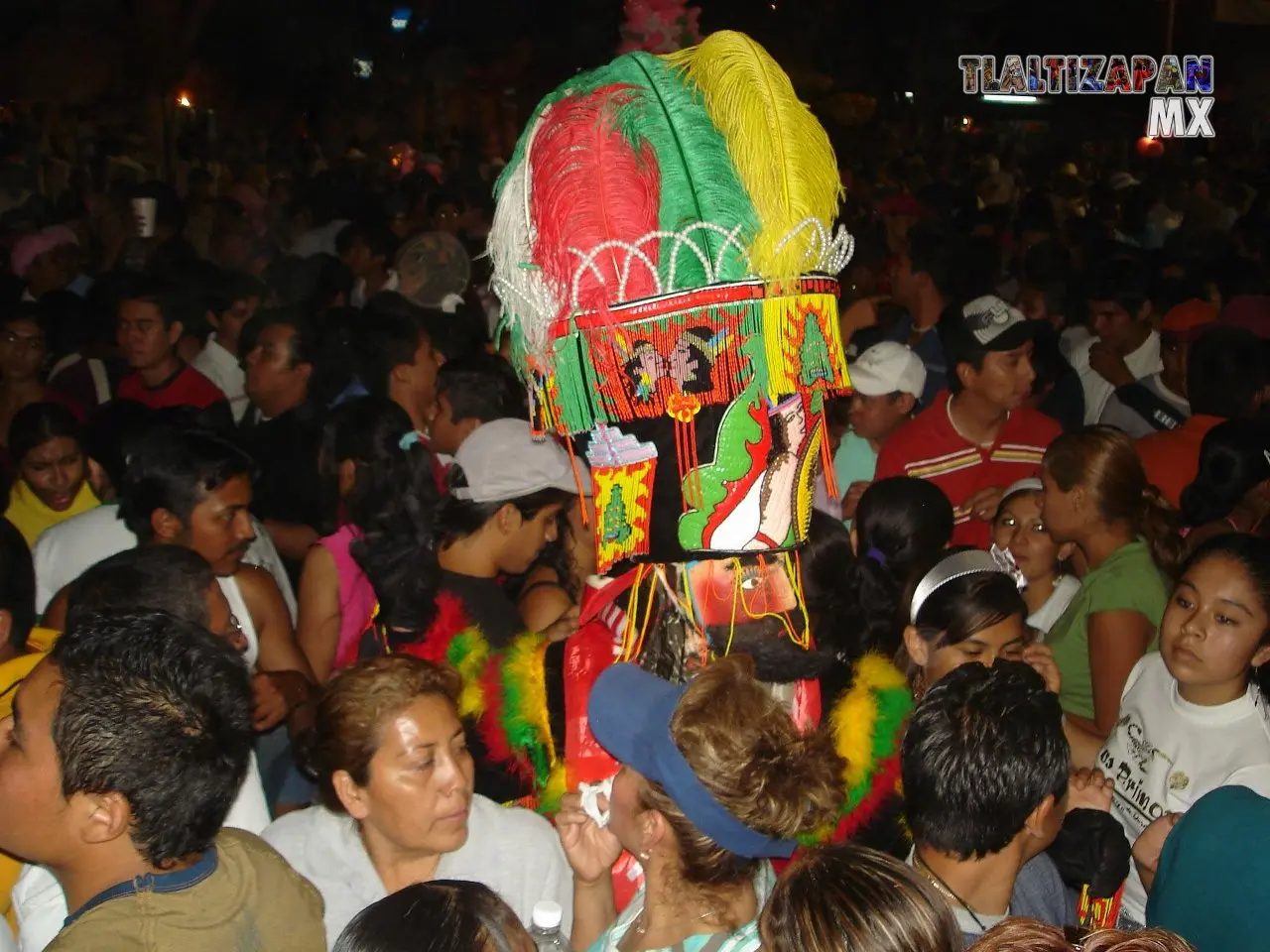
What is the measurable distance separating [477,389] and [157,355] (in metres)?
1.54

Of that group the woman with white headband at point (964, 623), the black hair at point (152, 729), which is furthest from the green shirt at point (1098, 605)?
the black hair at point (152, 729)

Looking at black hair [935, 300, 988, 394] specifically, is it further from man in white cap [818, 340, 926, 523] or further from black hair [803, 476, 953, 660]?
black hair [803, 476, 953, 660]

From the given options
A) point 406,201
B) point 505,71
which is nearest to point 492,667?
point 406,201

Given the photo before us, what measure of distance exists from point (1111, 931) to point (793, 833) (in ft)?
2.11

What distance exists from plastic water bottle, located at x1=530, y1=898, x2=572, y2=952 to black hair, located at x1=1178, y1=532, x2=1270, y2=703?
167cm

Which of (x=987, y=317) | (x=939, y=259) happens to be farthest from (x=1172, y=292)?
(x=987, y=317)

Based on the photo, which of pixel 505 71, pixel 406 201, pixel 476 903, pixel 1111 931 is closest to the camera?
pixel 1111 931

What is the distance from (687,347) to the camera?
2465 millimetres

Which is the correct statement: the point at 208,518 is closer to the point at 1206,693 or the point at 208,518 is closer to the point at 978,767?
the point at 978,767

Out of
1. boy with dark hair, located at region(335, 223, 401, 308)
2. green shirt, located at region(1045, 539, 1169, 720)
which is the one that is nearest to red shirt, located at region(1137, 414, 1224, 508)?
green shirt, located at region(1045, 539, 1169, 720)

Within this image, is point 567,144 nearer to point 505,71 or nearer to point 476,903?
point 476,903

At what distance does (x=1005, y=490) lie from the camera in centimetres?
444

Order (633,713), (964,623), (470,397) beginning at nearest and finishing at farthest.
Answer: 1. (633,713)
2. (964,623)
3. (470,397)

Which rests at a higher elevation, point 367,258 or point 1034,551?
point 367,258
